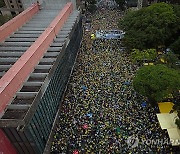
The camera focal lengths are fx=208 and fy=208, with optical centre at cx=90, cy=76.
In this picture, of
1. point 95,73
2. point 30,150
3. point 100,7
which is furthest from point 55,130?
point 100,7

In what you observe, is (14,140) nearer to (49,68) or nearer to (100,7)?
(49,68)

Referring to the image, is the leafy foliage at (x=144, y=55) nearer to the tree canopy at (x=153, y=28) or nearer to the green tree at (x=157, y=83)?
the tree canopy at (x=153, y=28)

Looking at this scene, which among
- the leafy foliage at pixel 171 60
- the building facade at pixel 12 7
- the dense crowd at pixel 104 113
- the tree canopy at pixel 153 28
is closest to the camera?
the dense crowd at pixel 104 113

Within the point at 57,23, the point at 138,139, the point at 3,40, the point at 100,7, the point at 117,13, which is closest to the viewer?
the point at 138,139

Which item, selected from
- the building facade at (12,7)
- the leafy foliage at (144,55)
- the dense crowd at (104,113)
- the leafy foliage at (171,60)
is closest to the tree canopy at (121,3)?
the dense crowd at (104,113)

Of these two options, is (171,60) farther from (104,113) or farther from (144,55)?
(104,113)

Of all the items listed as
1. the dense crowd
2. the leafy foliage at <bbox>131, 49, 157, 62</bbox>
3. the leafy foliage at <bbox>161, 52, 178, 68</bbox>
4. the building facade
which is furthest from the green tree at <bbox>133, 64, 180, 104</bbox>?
the building facade

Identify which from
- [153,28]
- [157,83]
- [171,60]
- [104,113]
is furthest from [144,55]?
[104,113]
